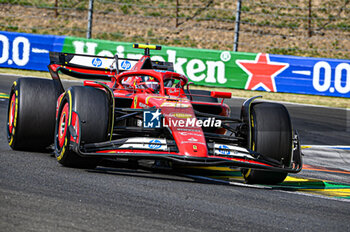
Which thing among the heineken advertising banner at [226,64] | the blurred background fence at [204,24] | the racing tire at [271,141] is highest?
the blurred background fence at [204,24]

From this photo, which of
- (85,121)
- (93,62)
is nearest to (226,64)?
(93,62)

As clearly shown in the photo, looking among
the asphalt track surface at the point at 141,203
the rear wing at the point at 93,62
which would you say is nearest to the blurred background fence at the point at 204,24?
the rear wing at the point at 93,62

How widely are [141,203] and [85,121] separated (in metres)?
1.46

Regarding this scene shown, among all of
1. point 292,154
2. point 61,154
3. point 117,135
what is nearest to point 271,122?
point 292,154

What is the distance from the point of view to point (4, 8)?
32750mm

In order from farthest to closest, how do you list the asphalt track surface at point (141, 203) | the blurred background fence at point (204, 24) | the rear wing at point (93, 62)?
the blurred background fence at point (204, 24) < the rear wing at point (93, 62) < the asphalt track surface at point (141, 203)

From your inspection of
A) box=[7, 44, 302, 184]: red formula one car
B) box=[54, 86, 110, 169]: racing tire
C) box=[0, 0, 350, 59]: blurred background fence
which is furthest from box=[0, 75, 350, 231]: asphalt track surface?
box=[0, 0, 350, 59]: blurred background fence

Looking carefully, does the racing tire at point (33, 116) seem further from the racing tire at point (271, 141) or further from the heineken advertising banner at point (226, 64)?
the heineken advertising banner at point (226, 64)

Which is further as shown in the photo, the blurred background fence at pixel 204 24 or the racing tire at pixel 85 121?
the blurred background fence at pixel 204 24

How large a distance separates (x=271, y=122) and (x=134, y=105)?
177 centimetres

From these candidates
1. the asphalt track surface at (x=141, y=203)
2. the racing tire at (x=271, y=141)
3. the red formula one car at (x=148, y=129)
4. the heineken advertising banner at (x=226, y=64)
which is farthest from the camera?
the heineken advertising banner at (x=226, y=64)

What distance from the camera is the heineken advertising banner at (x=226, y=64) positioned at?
15703 millimetres

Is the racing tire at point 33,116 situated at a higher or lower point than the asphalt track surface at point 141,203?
higher

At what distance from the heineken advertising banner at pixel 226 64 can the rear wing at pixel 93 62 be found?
7167 mm
